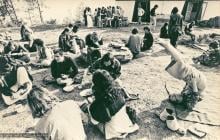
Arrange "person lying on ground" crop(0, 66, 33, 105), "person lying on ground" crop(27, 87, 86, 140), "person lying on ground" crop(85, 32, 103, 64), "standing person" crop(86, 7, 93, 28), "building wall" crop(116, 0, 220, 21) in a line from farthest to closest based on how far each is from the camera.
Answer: "building wall" crop(116, 0, 220, 21)
"standing person" crop(86, 7, 93, 28)
"person lying on ground" crop(85, 32, 103, 64)
"person lying on ground" crop(0, 66, 33, 105)
"person lying on ground" crop(27, 87, 86, 140)

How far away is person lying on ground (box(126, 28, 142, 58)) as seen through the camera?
8.76m

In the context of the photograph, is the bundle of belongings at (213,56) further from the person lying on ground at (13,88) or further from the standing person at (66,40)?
the person lying on ground at (13,88)

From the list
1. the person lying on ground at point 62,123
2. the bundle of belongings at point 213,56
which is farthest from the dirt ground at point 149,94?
the person lying on ground at point 62,123

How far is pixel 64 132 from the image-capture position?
3934 millimetres

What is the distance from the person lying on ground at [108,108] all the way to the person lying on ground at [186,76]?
1483mm

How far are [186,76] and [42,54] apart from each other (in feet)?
17.6

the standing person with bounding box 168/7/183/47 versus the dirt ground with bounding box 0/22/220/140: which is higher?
the standing person with bounding box 168/7/183/47

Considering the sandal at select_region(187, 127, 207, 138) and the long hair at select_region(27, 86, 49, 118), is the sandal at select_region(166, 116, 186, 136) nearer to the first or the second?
the sandal at select_region(187, 127, 207, 138)

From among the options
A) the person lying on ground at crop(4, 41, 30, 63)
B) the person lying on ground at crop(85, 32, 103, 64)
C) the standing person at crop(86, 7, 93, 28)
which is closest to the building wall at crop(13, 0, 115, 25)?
the standing person at crop(86, 7, 93, 28)

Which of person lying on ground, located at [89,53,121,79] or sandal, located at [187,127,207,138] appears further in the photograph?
person lying on ground, located at [89,53,121,79]

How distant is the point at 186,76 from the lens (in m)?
5.08

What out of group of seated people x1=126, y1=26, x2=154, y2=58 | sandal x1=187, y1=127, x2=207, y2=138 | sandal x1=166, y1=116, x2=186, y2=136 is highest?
group of seated people x1=126, y1=26, x2=154, y2=58

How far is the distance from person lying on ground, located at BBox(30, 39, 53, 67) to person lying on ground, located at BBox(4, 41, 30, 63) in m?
0.47

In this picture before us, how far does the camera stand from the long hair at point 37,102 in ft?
15.1
